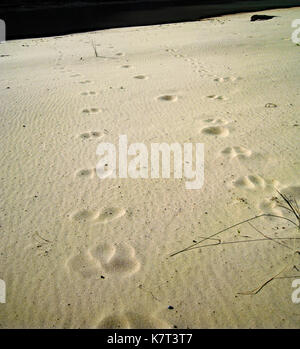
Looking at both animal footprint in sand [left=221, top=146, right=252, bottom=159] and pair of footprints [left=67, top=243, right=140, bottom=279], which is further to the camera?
animal footprint in sand [left=221, top=146, right=252, bottom=159]

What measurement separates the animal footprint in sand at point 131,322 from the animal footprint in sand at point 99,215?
595mm

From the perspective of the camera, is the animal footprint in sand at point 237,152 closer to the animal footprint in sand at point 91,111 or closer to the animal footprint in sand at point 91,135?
the animal footprint in sand at point 91,135

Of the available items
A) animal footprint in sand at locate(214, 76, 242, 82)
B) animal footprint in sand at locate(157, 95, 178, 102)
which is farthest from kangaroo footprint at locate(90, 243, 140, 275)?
animal footprint in sand at locate(214, 76, 242, 82)

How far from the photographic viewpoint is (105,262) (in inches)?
63.4

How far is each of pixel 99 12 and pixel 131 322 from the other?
12.8m

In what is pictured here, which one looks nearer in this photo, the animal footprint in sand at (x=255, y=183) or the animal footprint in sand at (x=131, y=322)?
the animal footprint in sand at (x=131, y=322)

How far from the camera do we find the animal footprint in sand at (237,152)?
2.37 meters

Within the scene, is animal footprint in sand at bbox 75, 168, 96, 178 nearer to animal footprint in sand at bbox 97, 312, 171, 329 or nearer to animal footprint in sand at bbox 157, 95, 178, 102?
animal footprint in sand at bbox 97, 312, 171, 329

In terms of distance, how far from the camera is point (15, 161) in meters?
2.45

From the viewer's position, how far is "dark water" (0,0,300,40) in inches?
372

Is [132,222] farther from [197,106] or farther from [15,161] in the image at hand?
[197,106]

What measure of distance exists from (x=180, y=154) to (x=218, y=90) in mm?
1510

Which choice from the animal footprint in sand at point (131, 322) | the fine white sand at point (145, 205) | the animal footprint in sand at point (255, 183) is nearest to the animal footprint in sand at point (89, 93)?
the fine white sand at point (145, 205)

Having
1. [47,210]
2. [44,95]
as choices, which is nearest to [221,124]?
[47,210]
